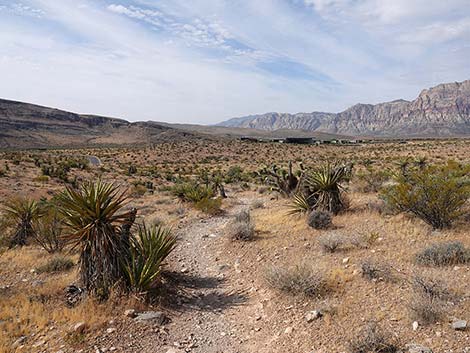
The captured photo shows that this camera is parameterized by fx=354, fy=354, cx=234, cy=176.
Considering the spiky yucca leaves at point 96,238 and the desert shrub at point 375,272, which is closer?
the desert shrub at point 375,272

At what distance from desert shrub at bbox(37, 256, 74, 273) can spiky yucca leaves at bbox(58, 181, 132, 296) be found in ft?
9.84

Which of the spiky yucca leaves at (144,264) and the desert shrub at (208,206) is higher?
the spiky yucca leaves at (144,264)

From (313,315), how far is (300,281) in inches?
34.4

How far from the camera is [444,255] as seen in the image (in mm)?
6664

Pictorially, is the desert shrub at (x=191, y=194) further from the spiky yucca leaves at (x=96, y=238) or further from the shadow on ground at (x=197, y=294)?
the spiky yucca leaves at (x=96, y=238)

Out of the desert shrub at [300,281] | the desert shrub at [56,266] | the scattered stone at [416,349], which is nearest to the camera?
the scattered stone at [416,349]

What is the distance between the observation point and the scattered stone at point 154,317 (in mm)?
5988

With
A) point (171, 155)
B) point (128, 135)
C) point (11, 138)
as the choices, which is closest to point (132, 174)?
point (171, 155)

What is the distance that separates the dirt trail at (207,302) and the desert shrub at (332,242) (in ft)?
6.91

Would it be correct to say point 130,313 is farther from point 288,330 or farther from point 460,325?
point 460,325

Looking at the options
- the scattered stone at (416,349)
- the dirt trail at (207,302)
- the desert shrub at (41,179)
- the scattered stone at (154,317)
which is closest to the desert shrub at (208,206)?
→ the dirt trail at (207,302)

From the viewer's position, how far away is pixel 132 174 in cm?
3975

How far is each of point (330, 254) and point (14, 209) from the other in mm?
10471

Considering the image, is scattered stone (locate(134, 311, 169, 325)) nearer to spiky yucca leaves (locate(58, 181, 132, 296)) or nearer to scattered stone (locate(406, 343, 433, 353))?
spiky yucca leaves (locate(58, 181, 132, 296))
